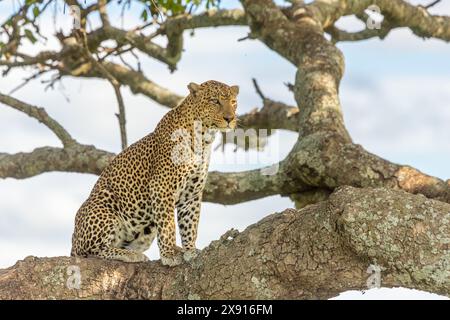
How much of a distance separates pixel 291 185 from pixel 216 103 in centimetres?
204

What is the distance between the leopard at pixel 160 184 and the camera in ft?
23.4

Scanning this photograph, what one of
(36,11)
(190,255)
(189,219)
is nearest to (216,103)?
(189,219)

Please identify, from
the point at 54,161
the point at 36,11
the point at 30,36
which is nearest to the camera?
the point at 54,161

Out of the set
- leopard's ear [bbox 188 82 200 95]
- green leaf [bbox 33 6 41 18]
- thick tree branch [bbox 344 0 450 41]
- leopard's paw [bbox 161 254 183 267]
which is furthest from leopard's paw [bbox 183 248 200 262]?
thick tree branch [bbox 344 0 450 41]

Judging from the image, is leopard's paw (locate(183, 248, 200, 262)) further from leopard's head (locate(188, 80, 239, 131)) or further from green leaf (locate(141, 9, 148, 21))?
green leaf (locate(141, 9, 148, 21))

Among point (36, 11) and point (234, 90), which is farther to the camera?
point (36, 11)

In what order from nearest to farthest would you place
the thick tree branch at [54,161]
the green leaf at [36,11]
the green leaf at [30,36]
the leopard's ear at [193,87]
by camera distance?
the leopard's ear at [193,87]
the thick tree branch at [54,161]
the green leaf at [36,11]
the green leaf at [30,36]

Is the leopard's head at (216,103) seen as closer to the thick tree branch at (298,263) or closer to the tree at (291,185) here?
the tree at (291,185)

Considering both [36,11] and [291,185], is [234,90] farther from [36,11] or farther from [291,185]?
[36,11]

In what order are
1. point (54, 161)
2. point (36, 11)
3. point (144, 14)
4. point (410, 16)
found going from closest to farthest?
point (54, 161) → point (36, 11) → point (144, 14) → point (410, 16)

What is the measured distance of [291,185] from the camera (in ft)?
29.5

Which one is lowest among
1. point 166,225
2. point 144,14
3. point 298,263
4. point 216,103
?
point 298,263

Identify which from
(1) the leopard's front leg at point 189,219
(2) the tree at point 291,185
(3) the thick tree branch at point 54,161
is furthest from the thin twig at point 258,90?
(1) the leopard's front leg at point 189,219

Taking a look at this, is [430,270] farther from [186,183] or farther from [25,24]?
[25,24]
